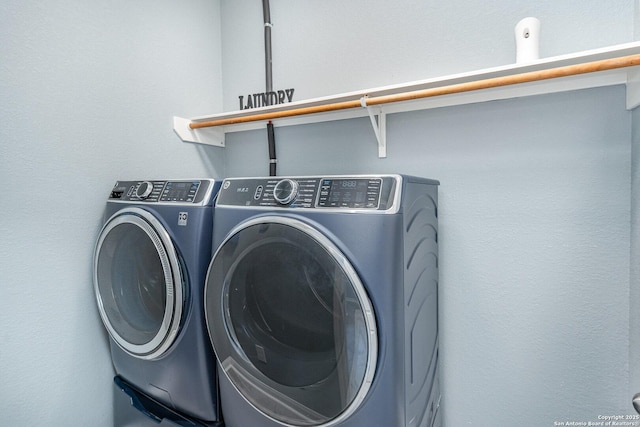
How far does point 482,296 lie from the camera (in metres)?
1.27

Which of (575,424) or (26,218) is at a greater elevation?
(26,218)

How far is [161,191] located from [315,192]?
67cm

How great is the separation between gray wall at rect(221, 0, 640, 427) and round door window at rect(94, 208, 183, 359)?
91 cm

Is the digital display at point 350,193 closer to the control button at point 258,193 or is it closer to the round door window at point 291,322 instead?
the round door window at point 291,322

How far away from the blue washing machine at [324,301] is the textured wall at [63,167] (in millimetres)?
664

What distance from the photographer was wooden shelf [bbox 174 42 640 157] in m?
0.92

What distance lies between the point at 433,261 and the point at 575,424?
766 mm

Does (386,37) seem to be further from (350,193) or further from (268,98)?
(350,193)

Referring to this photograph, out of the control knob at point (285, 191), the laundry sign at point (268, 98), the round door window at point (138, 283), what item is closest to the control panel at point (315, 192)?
the control knob at point (285, 191)

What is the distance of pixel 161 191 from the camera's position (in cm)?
120

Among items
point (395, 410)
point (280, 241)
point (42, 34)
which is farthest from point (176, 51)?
point (395, 410)

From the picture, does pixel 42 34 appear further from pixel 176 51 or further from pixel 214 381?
pixel 214 381

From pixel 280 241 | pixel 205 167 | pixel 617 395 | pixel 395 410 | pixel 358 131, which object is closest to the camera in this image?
pixel 395 410

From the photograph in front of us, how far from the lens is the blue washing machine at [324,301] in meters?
0.78
